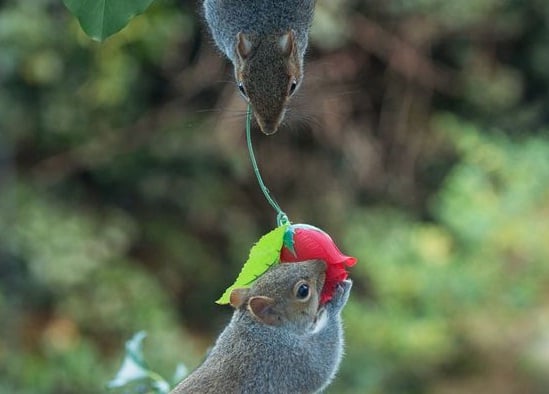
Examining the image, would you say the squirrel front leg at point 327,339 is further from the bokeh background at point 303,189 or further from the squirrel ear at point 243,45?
the bokeh background at point 303,189

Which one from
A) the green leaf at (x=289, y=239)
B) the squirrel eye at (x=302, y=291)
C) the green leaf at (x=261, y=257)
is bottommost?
the squirrel eye at (x=302, y=291)

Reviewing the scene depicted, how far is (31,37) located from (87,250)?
3.00ft

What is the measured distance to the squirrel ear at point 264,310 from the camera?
1331 millimetres

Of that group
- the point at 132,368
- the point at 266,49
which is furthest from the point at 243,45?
the point at 132,368

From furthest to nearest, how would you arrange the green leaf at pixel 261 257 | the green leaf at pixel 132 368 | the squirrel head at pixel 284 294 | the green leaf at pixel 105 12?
the green leaf at pixel 132 368 → the squirrel head at pixel 284 294 → the green leaf at pixel 261 257 → the green leaf at pixel 105 12

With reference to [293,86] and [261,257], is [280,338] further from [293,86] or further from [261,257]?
[293,86]

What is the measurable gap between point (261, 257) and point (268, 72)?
0.28 meters

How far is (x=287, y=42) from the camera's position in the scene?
1.40 m

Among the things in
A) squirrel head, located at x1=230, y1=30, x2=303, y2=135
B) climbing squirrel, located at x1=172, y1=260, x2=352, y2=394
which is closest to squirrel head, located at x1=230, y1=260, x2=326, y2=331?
climbing squirrel, located at x1=172, y1=260, x2=352, y2=394

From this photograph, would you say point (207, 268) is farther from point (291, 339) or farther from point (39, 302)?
point (291, 339)

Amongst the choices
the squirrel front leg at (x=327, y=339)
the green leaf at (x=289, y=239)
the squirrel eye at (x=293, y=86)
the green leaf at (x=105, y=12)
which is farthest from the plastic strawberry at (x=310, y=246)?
the green leaf at (x=105, y=12)

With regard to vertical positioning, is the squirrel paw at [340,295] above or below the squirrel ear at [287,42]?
below

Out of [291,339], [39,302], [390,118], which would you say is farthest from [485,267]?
[291,339]

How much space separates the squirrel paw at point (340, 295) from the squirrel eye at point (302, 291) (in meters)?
0.04
